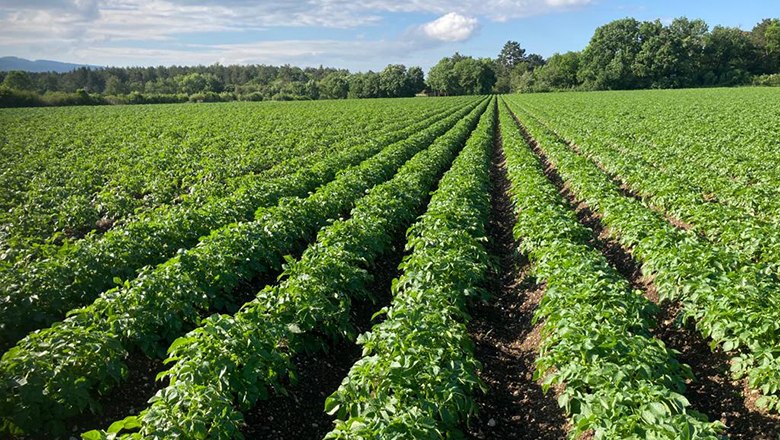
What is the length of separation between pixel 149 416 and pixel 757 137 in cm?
2745

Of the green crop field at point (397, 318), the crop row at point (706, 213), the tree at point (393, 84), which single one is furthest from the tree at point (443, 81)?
the green crop field at point (397, 318)

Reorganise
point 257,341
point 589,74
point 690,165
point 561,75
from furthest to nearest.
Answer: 1. point 561,75
2. point 589,74
3. point 690,165
4. point 257,341

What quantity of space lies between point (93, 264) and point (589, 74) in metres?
114

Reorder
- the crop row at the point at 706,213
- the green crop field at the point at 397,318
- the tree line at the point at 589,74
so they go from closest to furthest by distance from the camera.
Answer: the green crop field at the point at 397,318 → the crop row at the point at 706,213 → the tree line at the point at 589,74

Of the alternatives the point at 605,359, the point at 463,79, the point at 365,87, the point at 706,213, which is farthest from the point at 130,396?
the point at 463,79

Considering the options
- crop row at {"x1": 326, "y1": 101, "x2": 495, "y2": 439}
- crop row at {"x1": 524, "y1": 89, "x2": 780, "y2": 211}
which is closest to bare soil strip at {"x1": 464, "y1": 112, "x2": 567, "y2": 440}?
crop row at {"x1": 326, "y1": 101, "x2": 495, "y2": 439}

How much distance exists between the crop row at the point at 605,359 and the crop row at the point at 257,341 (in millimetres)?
2900

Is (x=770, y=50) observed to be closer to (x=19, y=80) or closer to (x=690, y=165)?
(x=690, y=165)

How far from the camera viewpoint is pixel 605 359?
4641mm

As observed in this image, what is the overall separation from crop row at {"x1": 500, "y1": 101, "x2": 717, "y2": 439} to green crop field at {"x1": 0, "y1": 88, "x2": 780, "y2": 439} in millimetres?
27

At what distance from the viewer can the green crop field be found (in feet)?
14.3

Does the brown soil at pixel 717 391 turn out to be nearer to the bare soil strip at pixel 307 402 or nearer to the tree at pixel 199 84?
the bare soil strip at pixel 307 402

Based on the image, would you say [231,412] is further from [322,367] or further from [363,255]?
[363,255]

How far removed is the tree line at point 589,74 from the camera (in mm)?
96188
